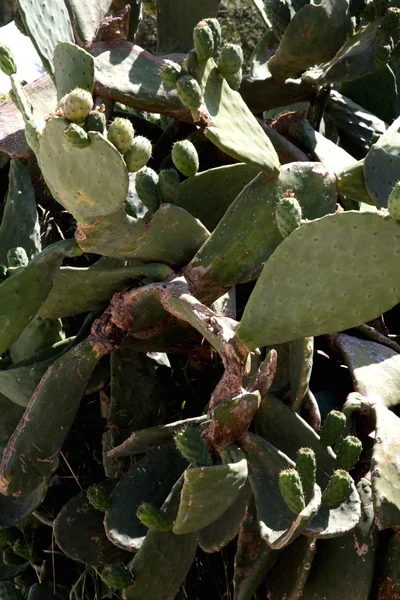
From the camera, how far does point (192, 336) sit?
2.46 m

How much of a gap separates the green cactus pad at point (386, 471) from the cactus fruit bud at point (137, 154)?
31.7 inches

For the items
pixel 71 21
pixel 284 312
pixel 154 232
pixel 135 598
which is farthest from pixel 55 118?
pixel 135 598

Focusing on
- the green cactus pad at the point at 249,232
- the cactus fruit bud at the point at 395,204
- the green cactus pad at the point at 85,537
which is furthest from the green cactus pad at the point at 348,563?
the cactus fruit bud at the point at 395,204

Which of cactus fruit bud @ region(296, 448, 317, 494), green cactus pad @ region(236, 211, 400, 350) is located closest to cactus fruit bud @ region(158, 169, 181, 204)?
green cactus pad @ region(236, 211, 400, 350)

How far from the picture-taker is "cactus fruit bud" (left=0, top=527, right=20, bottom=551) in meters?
2.63

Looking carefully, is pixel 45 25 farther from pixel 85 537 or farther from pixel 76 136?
pixel 85 537

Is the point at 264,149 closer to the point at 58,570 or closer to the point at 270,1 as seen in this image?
the point at 270,1

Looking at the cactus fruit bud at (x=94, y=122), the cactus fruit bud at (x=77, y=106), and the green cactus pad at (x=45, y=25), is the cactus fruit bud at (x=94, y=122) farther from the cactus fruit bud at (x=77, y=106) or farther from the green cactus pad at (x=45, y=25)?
the green cactus pad at (x=45, y=25)

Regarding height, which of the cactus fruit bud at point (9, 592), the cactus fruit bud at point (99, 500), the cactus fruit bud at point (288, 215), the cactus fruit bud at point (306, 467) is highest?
the cactus fruit bud at point (288, 215)

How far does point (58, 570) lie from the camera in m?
A: 2.64

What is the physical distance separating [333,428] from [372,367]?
33cm

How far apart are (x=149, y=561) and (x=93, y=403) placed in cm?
73

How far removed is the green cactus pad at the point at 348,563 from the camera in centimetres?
210

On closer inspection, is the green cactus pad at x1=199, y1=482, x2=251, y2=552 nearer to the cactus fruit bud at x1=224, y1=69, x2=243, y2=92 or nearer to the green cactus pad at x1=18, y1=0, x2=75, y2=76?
the cactus fruit bud at x1=224, y1=69, x2=243, y2=92
